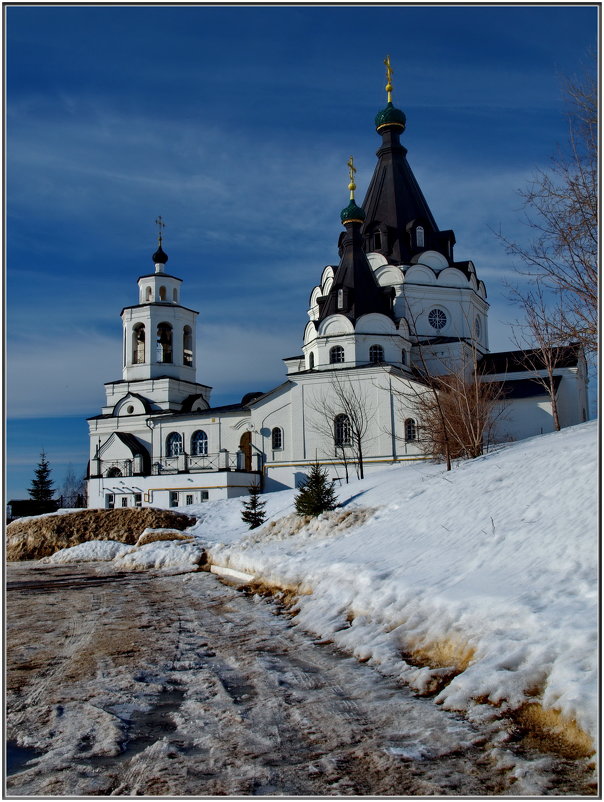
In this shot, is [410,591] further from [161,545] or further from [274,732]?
[161,545]

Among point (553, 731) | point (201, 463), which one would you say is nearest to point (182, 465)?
point (201, 463)

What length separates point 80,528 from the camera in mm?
22875

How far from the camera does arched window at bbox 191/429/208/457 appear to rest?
33.2m

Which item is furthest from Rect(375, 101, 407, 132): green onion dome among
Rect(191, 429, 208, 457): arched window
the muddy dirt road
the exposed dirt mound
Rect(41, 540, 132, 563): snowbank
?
the muddy dirt road

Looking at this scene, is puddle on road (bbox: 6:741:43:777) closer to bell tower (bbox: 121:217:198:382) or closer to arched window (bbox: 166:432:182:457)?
arched window (bbox: 166:432:182:457)

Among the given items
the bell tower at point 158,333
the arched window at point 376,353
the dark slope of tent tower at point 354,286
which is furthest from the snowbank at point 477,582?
the bell tower at point 158,333

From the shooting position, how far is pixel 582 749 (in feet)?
11.8

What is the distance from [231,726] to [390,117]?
1422 inches

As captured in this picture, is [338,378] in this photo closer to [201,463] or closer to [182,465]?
[201,463]

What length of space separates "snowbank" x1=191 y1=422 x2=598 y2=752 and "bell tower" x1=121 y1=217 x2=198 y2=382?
1001 inches

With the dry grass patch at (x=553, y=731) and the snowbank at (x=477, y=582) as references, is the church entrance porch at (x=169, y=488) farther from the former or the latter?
the dry grass patch at (x=553, y=731)

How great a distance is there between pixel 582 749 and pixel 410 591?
9.44ft

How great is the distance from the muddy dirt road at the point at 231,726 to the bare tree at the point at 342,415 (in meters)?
20.8

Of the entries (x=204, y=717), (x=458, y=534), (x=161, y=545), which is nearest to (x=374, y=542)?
(x=458, y=534)
